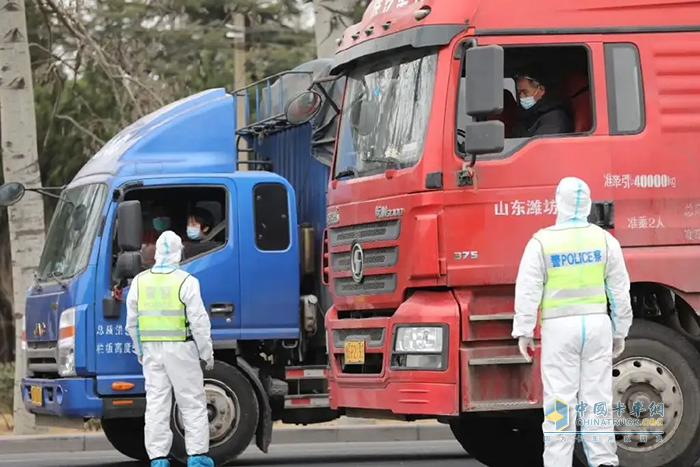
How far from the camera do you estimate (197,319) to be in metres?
10.7

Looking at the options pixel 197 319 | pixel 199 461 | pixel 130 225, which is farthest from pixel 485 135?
pixel 130 225

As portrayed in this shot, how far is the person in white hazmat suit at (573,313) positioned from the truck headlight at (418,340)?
2.23ft

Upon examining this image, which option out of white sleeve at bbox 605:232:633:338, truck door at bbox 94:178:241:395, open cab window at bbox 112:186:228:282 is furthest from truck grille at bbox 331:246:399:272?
open cab window at bbox 112:186:228:282

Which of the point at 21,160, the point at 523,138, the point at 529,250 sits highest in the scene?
the point at 21,160

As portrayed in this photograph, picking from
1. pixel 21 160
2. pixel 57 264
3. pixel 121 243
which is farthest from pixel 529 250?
pixel 21 160

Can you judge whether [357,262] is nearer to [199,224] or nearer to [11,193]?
[199,224]

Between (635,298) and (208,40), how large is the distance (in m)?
13.6

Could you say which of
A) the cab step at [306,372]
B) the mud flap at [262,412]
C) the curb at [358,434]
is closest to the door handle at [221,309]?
the mud flap at [262,412]

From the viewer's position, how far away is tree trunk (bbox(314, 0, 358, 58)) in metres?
16.2

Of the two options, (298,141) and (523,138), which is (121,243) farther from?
(523,138)

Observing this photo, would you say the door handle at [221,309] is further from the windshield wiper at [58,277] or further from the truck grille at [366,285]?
the truck grille at [366,285]

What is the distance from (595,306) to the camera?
8586 millimetres

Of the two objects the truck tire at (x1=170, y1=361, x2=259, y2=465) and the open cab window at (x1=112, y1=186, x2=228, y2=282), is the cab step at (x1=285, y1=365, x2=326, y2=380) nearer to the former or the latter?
the truck tire at (x1=170, y1=361, x2=259, y2=465)

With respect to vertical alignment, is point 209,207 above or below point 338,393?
above
